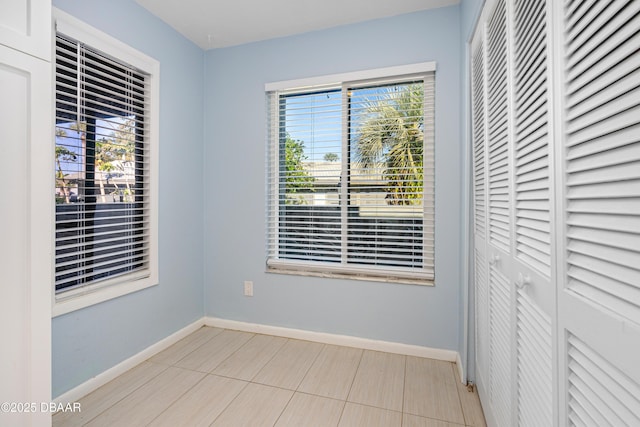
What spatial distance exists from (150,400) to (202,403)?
1.02 feet

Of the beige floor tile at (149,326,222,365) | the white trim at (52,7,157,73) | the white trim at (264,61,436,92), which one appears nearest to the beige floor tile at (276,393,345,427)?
the beige floor tile at (149,326,222,365)

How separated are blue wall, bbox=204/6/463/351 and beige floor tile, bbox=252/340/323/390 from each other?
184mm

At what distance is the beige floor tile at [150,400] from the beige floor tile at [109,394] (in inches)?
1.8

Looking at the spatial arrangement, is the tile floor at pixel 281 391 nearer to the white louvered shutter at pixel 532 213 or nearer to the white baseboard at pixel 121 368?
the white baseboard at pixel 121 368

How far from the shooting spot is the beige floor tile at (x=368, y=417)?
1.56 meters

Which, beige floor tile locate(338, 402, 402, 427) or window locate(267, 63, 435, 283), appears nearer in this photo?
beige floor tile locate(338, 402, 402, 427)

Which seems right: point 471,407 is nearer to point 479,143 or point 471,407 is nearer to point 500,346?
point 500,346

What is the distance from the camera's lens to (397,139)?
7.63 ft

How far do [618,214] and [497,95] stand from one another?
0.96 meters

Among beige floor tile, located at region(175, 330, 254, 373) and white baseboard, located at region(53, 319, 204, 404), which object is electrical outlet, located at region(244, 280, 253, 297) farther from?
white baseboard, located at region(53, 319, 204, 404)

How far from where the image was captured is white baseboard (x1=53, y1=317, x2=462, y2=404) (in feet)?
5.97

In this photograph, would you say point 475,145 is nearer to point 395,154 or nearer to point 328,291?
point 395,154

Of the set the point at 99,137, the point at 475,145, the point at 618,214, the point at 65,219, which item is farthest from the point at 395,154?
the point at 65,219

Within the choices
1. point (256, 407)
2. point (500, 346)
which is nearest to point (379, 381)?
point (256, 407)
